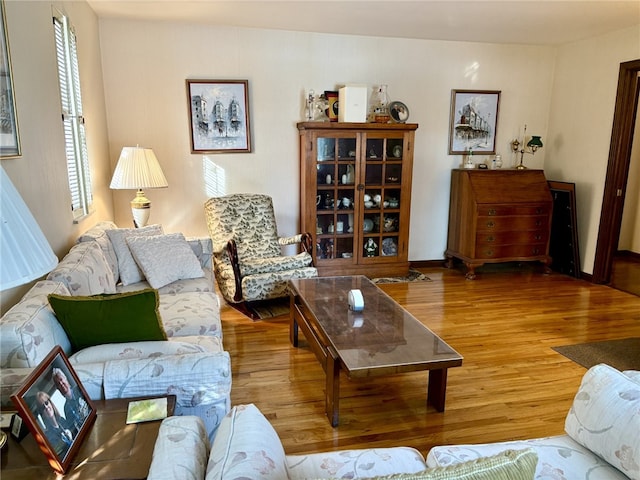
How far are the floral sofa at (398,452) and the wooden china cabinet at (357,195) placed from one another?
3153 mm

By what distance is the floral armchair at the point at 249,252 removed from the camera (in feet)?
11.7

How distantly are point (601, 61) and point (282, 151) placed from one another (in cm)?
324

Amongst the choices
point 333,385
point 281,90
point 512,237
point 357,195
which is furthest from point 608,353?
point 281,90

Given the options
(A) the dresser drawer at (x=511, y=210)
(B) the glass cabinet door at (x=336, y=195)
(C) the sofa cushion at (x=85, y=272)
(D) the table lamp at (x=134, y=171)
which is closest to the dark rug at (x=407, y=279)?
(B) the glass cabinet door at (x=336, y=195)

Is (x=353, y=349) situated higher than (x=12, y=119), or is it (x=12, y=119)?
(x=12, y=119)

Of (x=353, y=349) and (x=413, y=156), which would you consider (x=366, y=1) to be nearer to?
(x=413, y=156)

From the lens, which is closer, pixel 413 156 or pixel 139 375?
pixel 139 375

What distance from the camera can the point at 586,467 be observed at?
4.05 ft

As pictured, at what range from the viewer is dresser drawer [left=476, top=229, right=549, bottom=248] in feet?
15.0

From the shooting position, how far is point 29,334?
4.78 feet

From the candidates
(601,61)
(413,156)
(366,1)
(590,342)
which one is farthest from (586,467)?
(601,61)

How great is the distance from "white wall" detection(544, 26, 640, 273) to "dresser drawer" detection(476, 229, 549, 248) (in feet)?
1.35

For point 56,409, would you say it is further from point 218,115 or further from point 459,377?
point 218,115

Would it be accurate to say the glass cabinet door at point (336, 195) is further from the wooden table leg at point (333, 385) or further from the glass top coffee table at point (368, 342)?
the wooden table leg at point (333, 385)
